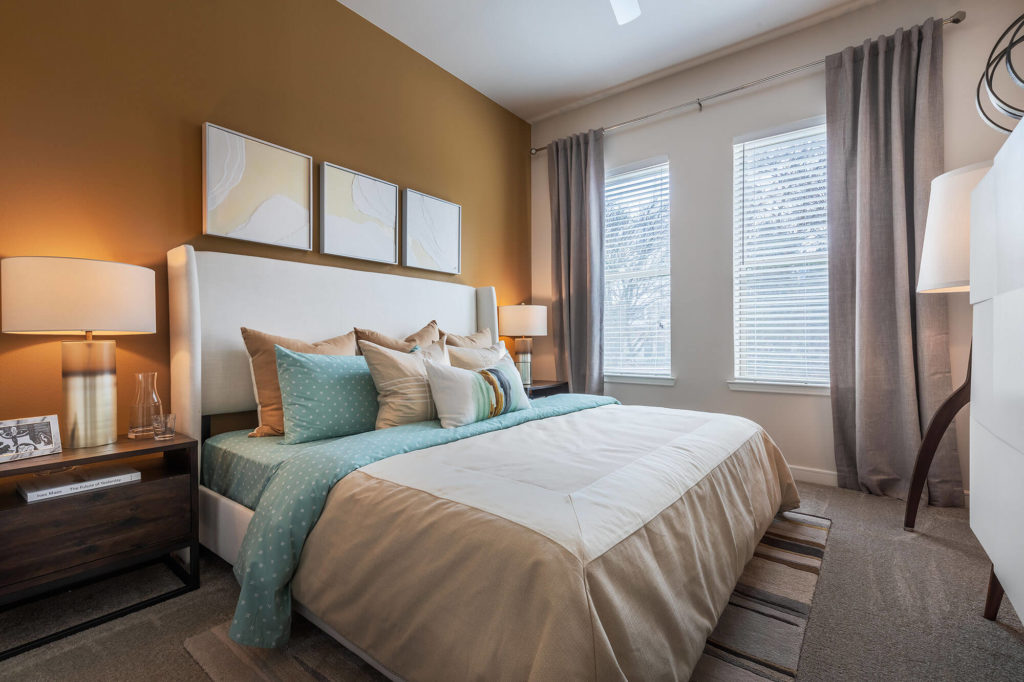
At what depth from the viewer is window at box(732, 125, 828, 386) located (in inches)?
123

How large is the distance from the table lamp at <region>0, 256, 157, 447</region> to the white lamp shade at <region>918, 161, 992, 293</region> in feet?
10.7

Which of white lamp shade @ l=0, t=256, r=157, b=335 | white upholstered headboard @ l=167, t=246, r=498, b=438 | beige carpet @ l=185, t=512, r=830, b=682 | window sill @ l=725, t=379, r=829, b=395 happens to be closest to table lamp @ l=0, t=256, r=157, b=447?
white lamp shade @ l=0, t=256, r=157, b=335

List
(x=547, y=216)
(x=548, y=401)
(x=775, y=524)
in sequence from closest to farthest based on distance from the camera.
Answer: (x=775, y=524) → (x=548, y=401) → (x=547, y=216)

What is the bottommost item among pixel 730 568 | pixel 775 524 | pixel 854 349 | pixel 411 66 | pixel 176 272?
pixel 775 524

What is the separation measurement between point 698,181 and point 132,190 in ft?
11.0

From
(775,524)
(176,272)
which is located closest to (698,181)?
(775,524)

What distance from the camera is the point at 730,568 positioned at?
1.44m

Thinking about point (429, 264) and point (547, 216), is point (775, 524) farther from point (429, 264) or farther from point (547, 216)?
point (547, 216)

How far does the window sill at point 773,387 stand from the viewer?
3109mm

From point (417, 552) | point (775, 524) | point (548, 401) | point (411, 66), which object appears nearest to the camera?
point (417, 552)

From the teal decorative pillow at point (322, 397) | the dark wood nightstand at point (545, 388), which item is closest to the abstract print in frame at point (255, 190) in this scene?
the teal decorative pillow at point (322, 397)

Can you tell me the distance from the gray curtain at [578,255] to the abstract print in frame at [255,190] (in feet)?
6.82

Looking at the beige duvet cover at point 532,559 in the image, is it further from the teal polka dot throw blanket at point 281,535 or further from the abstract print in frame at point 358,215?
the abstract print in frame at point 358,215

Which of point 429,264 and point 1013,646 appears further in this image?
point 429,264
